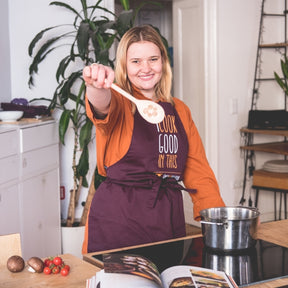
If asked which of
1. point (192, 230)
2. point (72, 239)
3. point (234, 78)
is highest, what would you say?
point (234, 78)

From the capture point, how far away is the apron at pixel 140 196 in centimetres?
208

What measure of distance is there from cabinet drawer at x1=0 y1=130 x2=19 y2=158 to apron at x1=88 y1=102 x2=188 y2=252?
4.18 ft

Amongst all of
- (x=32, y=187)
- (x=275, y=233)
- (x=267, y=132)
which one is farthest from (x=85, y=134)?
(x=275, y=233)

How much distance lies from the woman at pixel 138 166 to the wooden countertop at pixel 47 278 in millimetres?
492

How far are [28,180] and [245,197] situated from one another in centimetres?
225

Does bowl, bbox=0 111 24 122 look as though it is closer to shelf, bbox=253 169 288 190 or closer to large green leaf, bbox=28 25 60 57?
large green leaf, bbox=28 25 60 57

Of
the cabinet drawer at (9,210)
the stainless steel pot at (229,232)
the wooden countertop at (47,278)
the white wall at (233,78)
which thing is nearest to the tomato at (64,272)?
the wooden countertop at (47,278)

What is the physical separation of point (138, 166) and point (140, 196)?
111 mm

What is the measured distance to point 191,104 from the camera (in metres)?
5.16

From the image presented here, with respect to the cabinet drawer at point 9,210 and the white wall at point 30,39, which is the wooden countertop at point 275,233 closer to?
the cabinet drawer at point 9,210

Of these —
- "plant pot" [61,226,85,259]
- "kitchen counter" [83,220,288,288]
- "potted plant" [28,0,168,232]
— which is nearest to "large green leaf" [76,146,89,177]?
"potted plant" [28,0,168,232]

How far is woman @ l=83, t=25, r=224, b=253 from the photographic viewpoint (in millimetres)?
2082

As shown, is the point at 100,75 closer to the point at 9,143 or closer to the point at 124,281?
the point at 124,281

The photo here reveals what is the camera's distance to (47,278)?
4.98 feet
